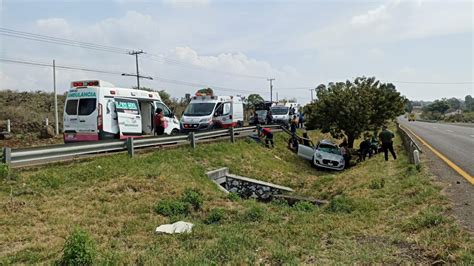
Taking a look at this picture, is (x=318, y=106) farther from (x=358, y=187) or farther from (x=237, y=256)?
(x=237, y=256)

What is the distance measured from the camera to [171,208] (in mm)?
8711

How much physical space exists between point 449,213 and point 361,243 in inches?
73.6

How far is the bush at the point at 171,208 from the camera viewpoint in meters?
8.52

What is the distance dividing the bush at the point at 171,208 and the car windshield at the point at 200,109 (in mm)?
13785

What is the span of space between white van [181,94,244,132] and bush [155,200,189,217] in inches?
525

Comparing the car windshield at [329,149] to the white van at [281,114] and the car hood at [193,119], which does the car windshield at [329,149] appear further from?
the white van at [281,114]

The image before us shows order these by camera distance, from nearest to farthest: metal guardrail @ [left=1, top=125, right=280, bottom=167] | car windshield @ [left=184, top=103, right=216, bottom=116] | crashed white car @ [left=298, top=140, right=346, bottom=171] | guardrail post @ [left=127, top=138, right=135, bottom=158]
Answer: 1. metal guardrail @ [left=1, top=125, right=280, bottom=167]
2. guardrail post @ [left=127, top=138, right=135, bottom=158]
3. crashed white car @ [left=298, top=140, right=346, bottom=171]
4. car windshield @ [left=184, top=103, right=216, bottom=116]

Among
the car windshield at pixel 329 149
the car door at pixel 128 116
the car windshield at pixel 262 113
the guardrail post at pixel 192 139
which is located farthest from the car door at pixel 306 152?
the car windshield at pixel 262 113

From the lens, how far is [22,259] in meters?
5.53

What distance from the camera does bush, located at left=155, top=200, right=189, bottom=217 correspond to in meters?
8.52

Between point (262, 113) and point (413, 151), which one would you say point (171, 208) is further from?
point (262, 113)

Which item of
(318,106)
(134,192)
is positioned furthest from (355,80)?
(134,192)

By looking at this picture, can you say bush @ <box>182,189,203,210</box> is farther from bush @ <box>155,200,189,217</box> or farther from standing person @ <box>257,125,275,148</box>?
standing person @ <box>257,125,275,148</box>

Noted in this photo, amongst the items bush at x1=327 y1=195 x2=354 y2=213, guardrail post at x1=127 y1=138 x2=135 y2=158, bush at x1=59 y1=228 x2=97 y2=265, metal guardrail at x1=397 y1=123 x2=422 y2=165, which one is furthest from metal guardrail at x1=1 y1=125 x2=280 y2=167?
metal guardrail at x1=397 y1=123 x2=422 y2=165
